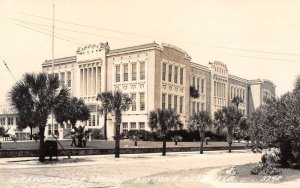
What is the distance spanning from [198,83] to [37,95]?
46.2m

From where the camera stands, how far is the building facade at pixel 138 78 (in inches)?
2169

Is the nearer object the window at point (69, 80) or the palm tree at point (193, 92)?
the palm tree at point (193, 92)

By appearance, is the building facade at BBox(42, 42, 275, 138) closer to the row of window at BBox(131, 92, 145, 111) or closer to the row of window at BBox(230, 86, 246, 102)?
the row of window at BBox(131, 92, 145, 111)

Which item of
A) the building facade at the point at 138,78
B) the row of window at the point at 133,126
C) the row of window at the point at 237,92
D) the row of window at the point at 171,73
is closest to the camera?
the building facade at the point at 138,78

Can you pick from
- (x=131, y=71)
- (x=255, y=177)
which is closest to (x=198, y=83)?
(x=131, y=71)

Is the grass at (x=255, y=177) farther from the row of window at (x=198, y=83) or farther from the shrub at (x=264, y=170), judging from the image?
the row of window at (x=198, y=83)

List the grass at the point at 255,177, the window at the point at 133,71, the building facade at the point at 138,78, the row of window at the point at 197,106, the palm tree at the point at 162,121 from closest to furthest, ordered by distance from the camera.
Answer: the grass at the point at 255,177 → the palm tree at the point at 162,121 → the building facade at the point at 138,78 → the window at the point at 133,71 → the row of window at the point at 197,106

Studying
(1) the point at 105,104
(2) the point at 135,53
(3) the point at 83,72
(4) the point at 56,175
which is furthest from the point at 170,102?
(4) the point at 56,175

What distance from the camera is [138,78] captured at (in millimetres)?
55812

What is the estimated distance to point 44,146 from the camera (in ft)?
83.1

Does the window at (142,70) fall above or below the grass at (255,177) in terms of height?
above

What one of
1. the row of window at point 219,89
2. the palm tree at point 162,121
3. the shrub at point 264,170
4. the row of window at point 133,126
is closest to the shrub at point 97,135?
the row of window at point 133,126

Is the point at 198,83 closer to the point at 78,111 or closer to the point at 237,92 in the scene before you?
the point at 237,92

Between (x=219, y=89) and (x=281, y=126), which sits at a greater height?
(x=219, y=89)
